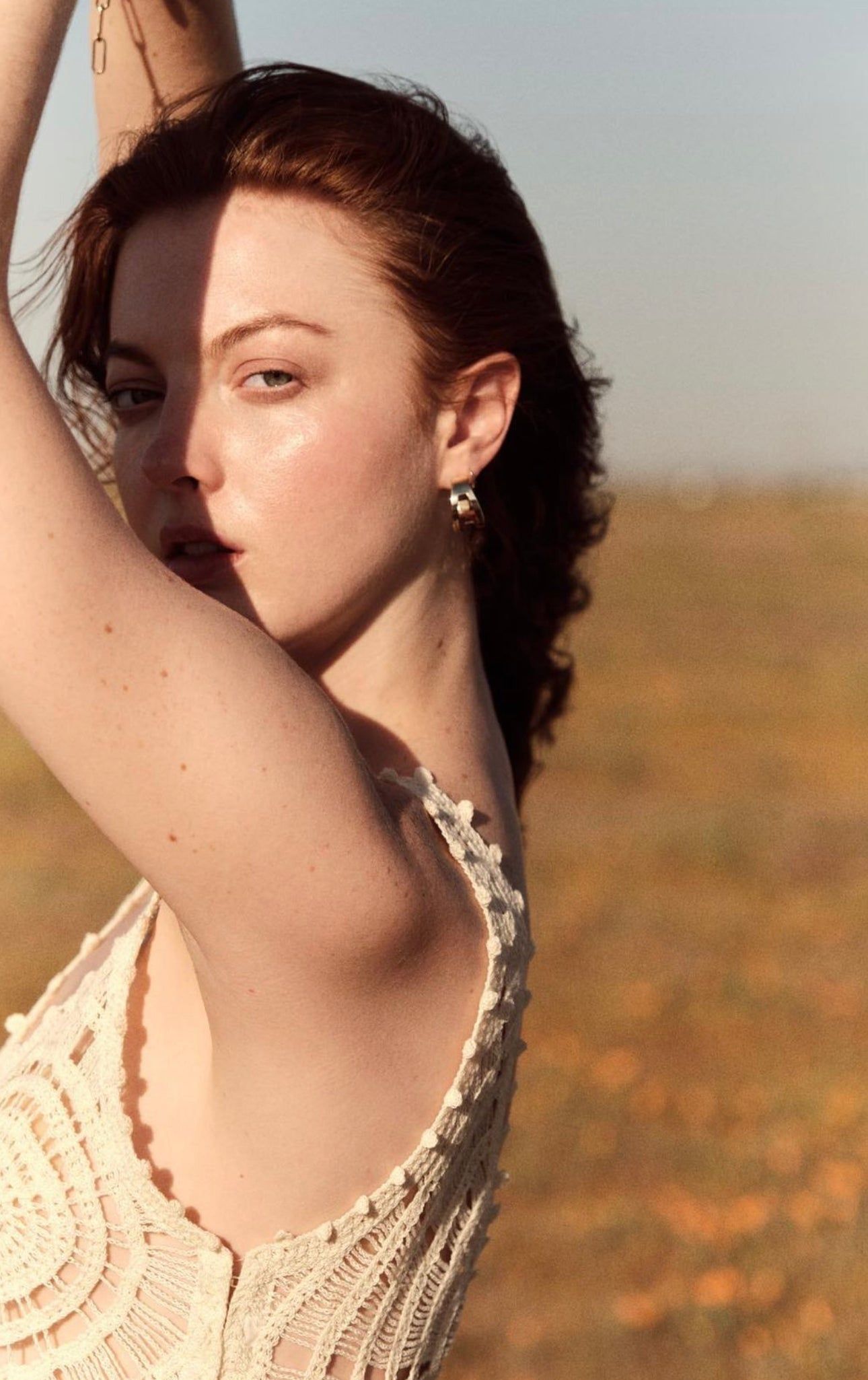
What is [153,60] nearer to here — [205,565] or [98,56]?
[98,56]

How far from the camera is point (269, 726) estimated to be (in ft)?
4.63

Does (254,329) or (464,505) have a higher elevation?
(254,329)

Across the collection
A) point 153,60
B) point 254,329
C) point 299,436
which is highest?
point 153,60

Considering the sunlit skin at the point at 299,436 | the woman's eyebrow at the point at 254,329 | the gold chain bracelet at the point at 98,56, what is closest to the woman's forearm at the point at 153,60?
the gold chain bracelet at the point at 98,56

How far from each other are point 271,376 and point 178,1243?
100cm

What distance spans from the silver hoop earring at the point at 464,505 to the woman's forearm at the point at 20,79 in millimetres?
754

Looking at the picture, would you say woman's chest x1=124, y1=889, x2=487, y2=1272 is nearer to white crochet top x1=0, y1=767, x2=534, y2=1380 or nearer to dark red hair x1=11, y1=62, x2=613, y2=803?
white crochet top x1=0, y1=767, x2=534, y2=1380

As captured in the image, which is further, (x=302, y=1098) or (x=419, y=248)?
(x=419, y=248)

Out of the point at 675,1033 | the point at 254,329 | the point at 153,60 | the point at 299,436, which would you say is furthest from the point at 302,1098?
the point at 675,1033

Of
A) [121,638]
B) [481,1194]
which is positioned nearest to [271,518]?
[121,638]

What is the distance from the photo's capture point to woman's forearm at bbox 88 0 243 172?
2234 mm

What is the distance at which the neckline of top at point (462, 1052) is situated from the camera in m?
1.68

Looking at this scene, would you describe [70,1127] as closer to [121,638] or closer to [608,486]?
[121,638]

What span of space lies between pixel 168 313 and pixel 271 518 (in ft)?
0.96
